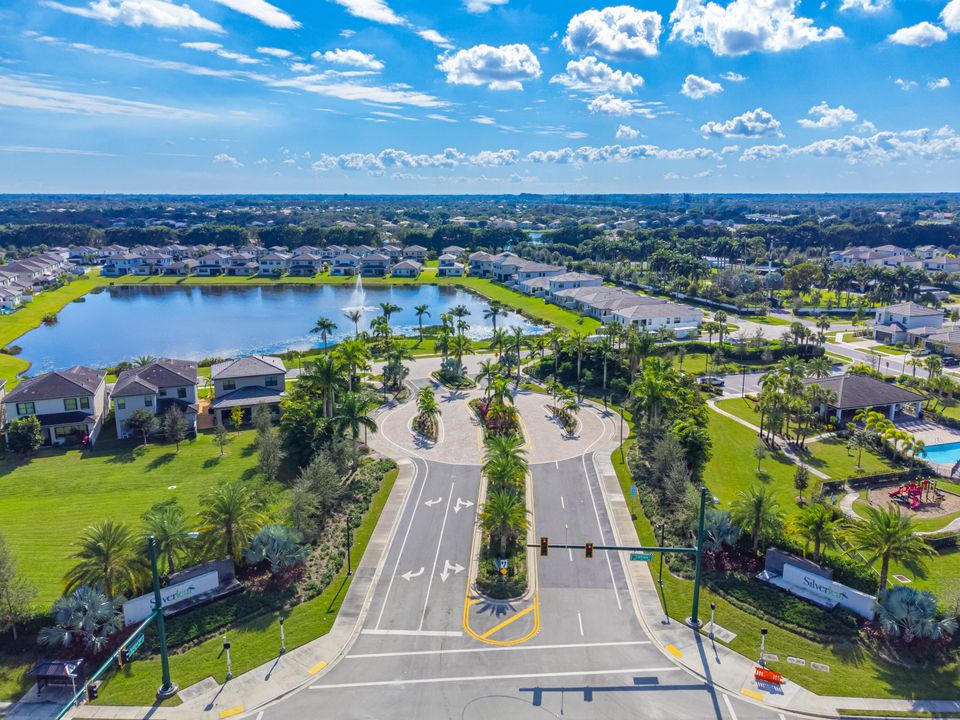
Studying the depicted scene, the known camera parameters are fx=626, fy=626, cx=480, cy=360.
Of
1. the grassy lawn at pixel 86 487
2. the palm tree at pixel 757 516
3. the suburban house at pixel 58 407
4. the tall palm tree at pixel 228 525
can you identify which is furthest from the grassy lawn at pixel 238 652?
the suburban house at pixel 58 407

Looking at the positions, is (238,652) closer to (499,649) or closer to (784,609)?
(499,649)

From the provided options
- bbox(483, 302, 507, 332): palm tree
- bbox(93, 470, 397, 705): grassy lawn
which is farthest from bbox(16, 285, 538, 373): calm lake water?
bbox(93, 470, 397, 705): grassy lawn

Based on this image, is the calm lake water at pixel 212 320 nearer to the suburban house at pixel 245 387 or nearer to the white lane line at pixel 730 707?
the suburban house at pixel 245 387

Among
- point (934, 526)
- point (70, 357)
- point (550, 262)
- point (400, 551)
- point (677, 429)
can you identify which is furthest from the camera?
point (550, 262)

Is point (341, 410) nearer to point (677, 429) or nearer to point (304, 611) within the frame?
point (304, 611)

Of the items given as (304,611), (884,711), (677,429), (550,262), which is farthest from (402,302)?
(884,711)
